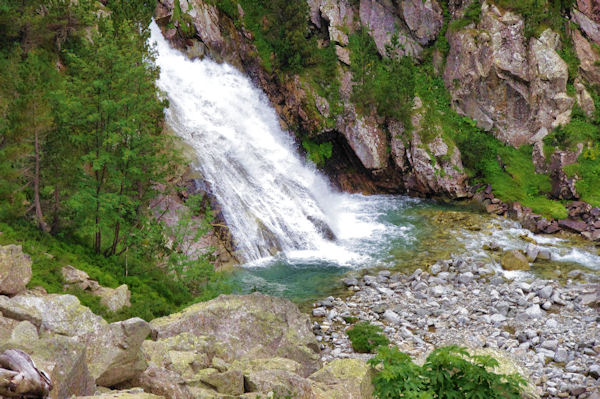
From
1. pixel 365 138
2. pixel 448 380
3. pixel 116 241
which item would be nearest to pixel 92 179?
pixel 116 241

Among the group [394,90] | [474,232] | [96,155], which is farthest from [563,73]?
[96,155]

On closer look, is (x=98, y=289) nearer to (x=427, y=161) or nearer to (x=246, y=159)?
(x=246, y=159)

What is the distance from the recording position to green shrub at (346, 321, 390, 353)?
45.8ft

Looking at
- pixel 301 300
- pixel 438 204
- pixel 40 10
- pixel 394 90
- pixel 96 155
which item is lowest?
pixel 301 300

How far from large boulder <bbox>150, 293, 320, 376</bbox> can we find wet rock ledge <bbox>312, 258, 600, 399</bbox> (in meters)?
1.85

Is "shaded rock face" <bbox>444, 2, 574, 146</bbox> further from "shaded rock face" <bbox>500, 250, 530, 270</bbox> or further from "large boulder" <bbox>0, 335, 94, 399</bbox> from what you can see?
"large boulder" <bbox>0, 335, 94, 399</bbox>

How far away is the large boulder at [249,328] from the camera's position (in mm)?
11156

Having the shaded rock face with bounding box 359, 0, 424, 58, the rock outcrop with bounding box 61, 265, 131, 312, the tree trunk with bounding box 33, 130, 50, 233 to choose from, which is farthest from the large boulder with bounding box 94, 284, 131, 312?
the shaded rock face with bounding box 359, 0, 424, 58

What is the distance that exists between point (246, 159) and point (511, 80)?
22.8 m

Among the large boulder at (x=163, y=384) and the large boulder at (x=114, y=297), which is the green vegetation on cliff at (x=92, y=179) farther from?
the large boulder at (x=163, y=384)

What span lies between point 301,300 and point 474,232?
12.9 meters

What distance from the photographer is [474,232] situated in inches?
1001

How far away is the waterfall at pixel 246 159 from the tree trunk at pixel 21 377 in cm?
1592

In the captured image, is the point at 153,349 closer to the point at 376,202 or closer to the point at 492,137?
the point at 376,202
